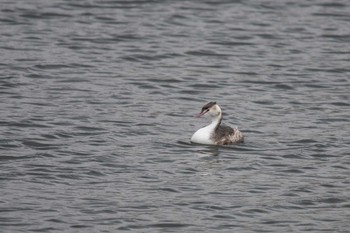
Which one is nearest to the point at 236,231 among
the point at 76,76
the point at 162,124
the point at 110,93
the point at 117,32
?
the point at 162,124

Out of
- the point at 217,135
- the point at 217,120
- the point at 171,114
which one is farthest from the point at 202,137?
the point at 171,114

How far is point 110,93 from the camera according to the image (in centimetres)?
2208

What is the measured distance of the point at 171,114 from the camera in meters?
20.6

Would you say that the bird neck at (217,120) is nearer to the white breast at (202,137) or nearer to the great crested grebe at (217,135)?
the great crested grebe at (217,135)

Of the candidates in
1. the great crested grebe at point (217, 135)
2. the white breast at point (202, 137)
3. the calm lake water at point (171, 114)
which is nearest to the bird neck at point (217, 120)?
the great crested grebe at point (217, 135)

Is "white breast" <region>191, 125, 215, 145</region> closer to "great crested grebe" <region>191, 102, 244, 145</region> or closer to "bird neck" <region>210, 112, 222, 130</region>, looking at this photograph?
"great crested grebe" <region>191, 102, 244, 145</region>

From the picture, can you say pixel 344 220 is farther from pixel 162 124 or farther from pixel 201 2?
pixel 201 2

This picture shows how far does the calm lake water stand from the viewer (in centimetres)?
1467

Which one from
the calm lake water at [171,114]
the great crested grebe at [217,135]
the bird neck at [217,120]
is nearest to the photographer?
the calm lake water at [171,114]

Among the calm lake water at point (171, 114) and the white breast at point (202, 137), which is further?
the white breast at point (202, 137)

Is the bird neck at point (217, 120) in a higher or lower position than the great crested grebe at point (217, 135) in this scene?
higher

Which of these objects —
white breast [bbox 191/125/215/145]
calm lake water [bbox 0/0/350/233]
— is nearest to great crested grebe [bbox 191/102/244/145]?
white breast [bbox 191/125/215/145]

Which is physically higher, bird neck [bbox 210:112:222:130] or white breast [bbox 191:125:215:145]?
bird neck [bbox 210:112:222:130]

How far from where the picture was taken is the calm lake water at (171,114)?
1467 centimetres
